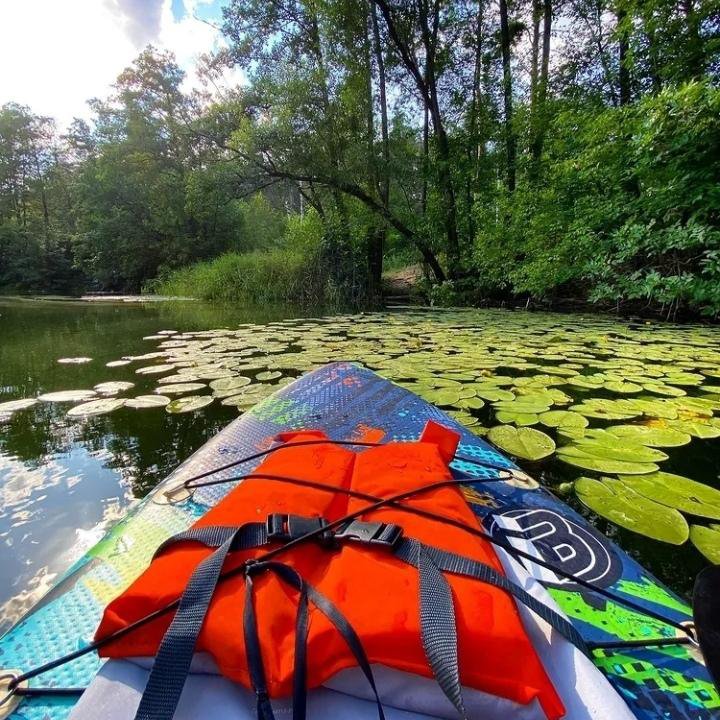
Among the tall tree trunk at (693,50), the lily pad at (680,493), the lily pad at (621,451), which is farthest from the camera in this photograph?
the tall tree trunk at (693,50)

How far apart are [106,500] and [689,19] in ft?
20.9

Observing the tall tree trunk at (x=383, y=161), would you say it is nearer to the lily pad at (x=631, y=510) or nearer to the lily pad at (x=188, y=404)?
the lily pad at (x=188, y=404)

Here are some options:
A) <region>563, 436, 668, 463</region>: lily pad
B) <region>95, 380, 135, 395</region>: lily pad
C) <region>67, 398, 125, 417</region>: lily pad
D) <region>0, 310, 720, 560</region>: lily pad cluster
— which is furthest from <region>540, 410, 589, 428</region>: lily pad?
<region>95, 380, 135, 395</region>: lily pad

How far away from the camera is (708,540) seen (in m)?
0.86

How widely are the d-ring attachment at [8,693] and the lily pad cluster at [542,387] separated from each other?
1167 mm

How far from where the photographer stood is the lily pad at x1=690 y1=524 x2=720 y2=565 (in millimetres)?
826

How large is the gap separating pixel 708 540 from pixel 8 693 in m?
1.29

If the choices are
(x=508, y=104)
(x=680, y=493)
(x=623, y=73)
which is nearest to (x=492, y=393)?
(x=680, y=493)

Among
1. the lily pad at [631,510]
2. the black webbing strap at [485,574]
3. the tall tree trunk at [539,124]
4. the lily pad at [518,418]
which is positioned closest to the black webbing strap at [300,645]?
the black webbing strap at [485,574]

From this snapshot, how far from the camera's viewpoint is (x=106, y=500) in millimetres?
1126

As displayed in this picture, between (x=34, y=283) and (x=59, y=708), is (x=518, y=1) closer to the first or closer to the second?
(x=59, y=708)

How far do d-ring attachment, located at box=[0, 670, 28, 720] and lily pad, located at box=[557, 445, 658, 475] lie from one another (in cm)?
136

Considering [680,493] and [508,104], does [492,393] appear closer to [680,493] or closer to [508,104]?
[680,493]

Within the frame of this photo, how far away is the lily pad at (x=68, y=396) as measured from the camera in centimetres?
195
